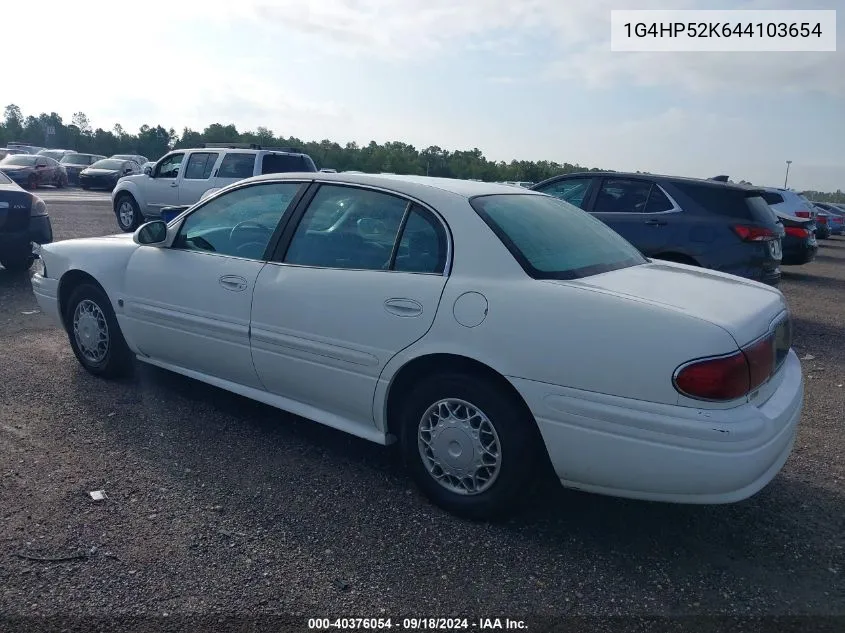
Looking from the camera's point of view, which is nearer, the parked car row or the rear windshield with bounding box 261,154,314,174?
the rear windshield with bounding box 261,154,314,174

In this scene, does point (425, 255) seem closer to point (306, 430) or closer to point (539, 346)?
point (539, 346)

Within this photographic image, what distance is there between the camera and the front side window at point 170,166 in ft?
47.8

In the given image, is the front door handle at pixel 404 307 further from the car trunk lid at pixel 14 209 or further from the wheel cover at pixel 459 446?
the car trunk lid at pixel 14 209

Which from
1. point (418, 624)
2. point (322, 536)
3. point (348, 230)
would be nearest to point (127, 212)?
point (348, 230)

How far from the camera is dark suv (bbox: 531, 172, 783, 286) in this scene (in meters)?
7.51

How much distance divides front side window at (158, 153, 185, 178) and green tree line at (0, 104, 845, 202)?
53.1 inches

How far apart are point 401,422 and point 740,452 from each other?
59.9 inches

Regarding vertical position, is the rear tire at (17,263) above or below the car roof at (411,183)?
below

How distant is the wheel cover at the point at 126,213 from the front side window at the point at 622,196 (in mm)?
10767

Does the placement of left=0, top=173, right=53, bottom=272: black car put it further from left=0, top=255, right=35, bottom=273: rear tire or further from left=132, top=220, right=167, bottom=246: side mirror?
left=132, top=220, right=167, bottom=246: side mirror

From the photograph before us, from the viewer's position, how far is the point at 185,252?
4555 millimetres

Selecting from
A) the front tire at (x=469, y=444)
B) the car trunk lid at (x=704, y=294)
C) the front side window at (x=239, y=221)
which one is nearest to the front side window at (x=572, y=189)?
the car trunk lid at (x=704, y=294)

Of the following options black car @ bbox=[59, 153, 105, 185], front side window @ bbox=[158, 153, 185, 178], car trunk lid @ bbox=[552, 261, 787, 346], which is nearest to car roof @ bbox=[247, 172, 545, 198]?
car trunk lid @ bbox=[552, 261, 787, 346]

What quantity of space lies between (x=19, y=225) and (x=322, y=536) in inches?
284
